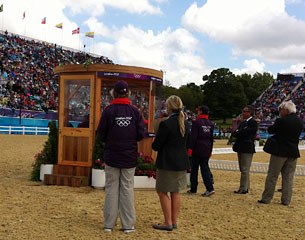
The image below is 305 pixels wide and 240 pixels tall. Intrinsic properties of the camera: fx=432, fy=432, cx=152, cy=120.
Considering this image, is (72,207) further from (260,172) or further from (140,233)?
(260,172)

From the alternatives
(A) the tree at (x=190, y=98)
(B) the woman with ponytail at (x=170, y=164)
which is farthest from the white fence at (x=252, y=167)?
(A) the tree at (x=190, y=98)

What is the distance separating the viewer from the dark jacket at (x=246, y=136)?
8023mm

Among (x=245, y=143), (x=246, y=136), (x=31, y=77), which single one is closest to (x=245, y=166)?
(x=245, y=143)

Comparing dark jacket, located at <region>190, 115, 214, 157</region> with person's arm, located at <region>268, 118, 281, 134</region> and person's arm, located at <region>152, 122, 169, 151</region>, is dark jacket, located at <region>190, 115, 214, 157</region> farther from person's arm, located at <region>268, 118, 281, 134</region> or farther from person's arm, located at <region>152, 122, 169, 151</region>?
person's arm, located at <region>152, 122, 169, 151</region>

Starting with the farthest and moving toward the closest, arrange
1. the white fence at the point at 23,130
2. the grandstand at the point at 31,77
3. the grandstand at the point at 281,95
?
the grandstand at the point at 281,95 → the grandstand at the point at 31,77 → the white fence at the point at 23,130

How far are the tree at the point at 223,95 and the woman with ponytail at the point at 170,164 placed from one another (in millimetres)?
63741

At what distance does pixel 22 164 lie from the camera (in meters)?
11.7

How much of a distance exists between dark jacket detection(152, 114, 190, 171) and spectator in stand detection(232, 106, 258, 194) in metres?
3.02

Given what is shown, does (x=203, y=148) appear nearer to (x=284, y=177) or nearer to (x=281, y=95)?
(x=284, y=177)

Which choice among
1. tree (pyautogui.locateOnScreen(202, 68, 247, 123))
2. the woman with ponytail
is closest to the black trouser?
the woman with ponytail

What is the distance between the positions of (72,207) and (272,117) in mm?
45946

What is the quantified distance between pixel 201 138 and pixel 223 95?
62.5 meters

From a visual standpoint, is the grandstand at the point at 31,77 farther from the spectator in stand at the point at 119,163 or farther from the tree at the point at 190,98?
the spectator in stand at the point at 119,163

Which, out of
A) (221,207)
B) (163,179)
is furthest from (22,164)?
(163,179)
